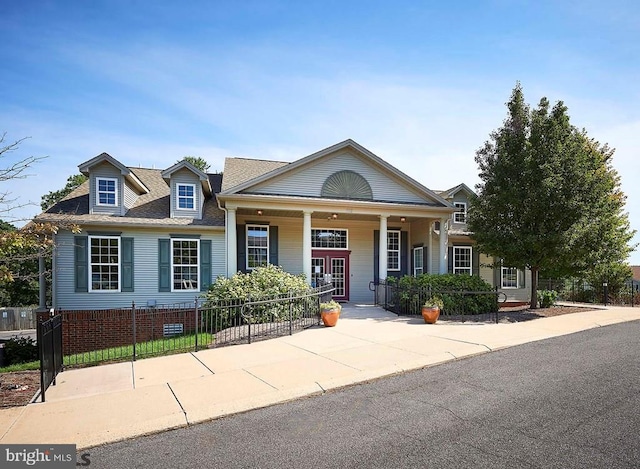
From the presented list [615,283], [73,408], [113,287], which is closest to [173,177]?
[113,287]

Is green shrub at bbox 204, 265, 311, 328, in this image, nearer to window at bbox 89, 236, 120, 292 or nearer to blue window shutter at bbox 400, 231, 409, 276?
window at bbox 89, 236, 120, 292

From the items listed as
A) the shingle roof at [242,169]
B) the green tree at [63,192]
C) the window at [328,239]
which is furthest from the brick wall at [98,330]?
the green tree at [63,192]

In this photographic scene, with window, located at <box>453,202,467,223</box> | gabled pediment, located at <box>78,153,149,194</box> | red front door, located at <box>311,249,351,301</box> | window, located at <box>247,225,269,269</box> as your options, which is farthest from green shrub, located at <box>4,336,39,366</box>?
window, located at <box>453,202,467,223</box>

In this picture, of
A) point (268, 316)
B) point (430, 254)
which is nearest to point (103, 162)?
point (268, 316)

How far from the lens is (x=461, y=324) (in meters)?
12.9

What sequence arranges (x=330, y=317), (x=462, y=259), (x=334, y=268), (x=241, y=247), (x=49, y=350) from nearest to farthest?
1. (x=49, y=350)
2. (x=330, y=317)
3. (x=241, y=247)
4. (x=334, y=268)
5. (x=462, y=259)

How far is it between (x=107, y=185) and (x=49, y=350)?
10.8m

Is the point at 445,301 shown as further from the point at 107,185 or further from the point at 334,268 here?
the point at 107,185

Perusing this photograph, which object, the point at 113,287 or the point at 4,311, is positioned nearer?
the point at 113,287

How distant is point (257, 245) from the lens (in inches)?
735

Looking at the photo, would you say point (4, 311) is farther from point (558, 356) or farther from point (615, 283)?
point (615, 283)

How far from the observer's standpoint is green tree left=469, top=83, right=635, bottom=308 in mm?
15195

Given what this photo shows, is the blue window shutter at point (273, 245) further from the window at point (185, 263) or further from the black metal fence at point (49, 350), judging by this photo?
the black metal fence at point (49, 350)

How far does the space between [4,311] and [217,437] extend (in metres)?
31.3
